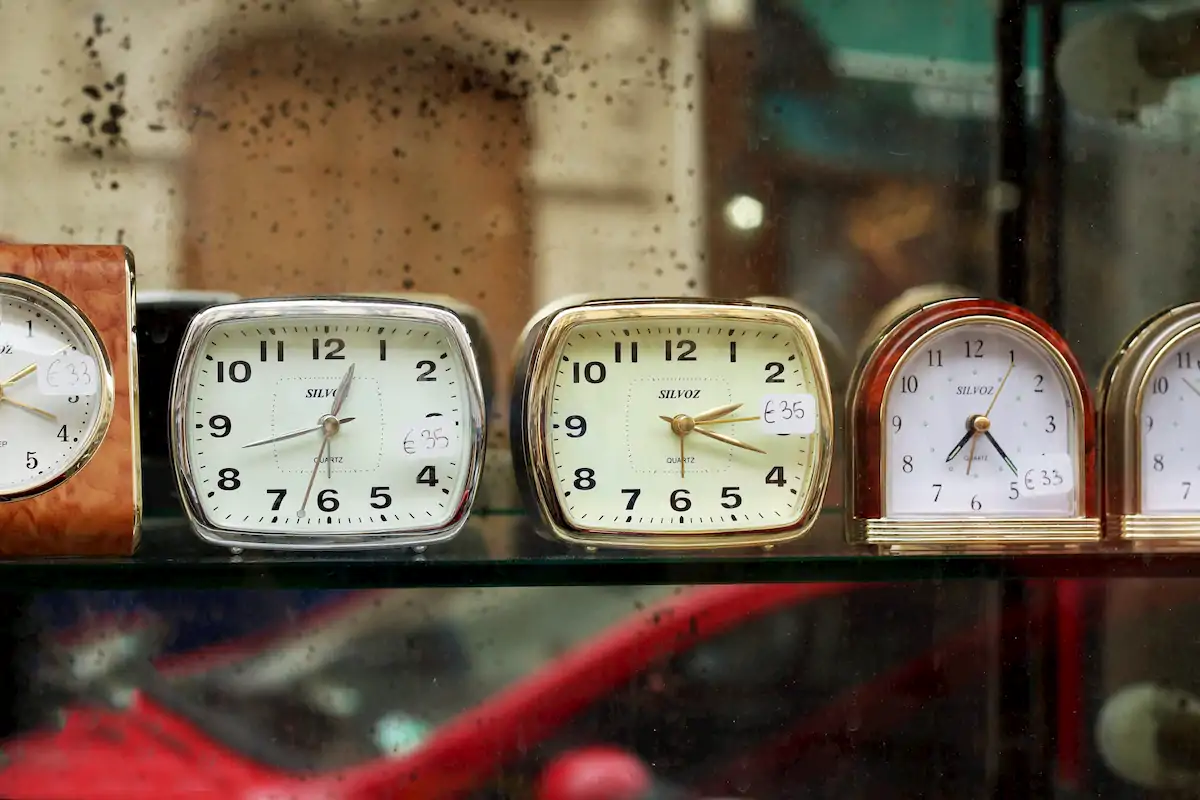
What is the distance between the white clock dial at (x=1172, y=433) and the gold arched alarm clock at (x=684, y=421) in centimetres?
32

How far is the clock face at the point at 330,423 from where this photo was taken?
32.7 inches

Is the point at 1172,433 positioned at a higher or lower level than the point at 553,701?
higher

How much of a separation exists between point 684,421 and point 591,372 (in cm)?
10

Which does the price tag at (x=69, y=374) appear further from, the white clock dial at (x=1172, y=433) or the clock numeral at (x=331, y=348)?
the white clock dial at (x=1172, y=433)

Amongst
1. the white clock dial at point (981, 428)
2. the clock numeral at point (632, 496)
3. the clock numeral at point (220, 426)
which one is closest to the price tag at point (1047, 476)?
the white clock dial at point (981, 428)

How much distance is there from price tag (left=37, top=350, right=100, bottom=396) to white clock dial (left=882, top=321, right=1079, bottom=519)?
0.72 metres

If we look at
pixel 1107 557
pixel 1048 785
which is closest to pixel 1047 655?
pixel 1048 785

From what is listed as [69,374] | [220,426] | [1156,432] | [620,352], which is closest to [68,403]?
[69,374]

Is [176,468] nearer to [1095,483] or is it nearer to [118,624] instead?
[118,624]

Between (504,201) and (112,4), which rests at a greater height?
(112,4)

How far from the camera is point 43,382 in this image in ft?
2.71

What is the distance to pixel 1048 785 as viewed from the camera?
1130mm

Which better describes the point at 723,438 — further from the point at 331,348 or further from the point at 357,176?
the point at 357,176

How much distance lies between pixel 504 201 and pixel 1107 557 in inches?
28.4
